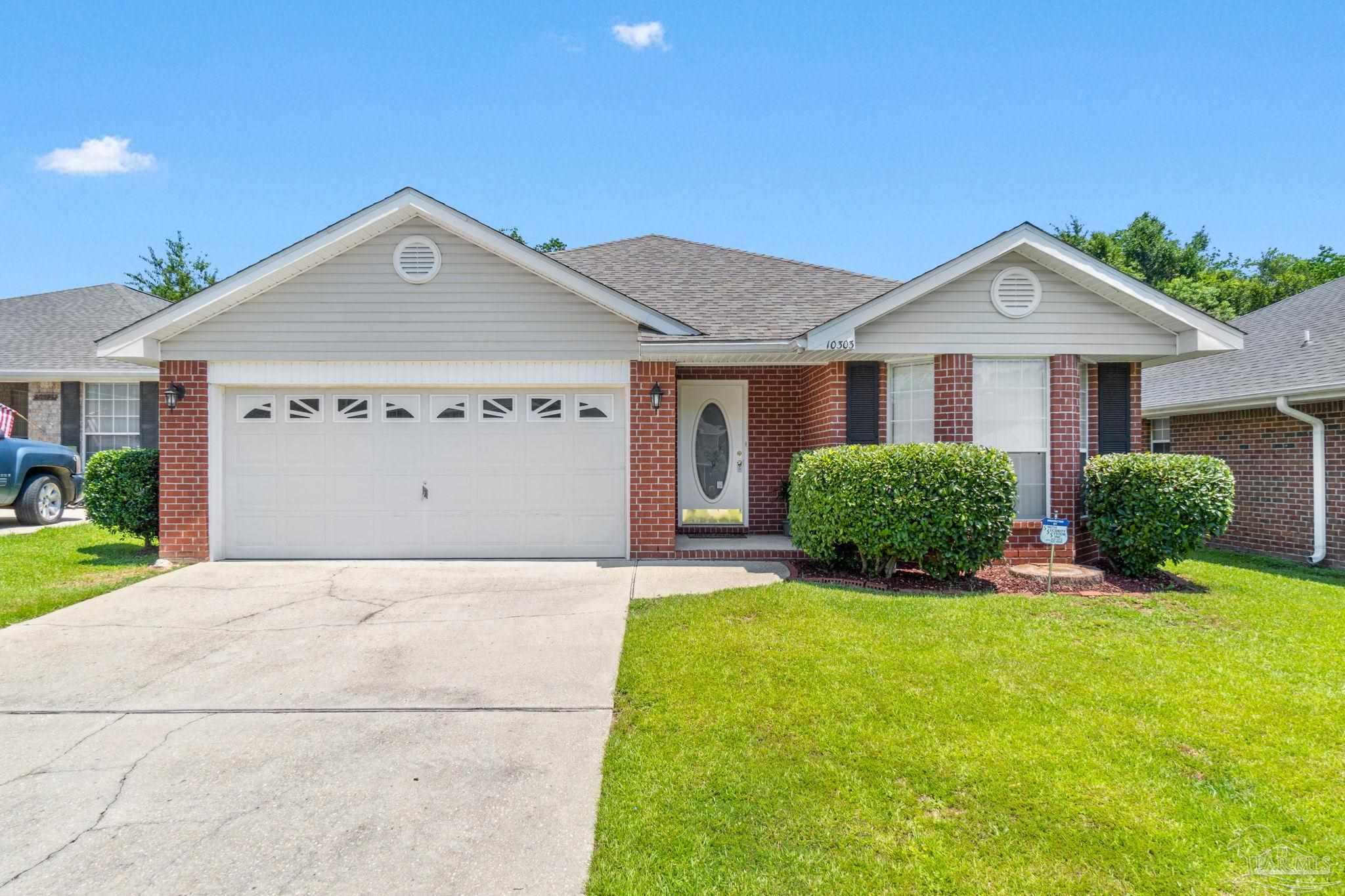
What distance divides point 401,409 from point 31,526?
8522mm

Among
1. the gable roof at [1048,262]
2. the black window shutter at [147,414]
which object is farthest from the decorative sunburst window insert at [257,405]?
the black window shutter at [147,414]

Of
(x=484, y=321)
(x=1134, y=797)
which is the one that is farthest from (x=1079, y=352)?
(x=484, y=321)

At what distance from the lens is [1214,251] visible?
38.2m

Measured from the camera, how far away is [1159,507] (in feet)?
23.3

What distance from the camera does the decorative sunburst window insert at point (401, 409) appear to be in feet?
27.3

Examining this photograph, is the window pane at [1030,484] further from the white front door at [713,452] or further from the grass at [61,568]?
the grass at [61,568]

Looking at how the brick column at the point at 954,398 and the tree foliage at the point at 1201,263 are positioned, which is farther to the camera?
the tree foliage at the point at 1201,263

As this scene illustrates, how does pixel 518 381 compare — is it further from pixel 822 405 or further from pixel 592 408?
pixel 822 405

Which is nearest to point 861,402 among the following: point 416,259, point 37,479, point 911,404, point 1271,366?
point 911,404

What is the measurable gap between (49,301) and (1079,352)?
75.1 feet

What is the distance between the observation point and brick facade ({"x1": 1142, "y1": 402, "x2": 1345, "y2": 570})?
894cm

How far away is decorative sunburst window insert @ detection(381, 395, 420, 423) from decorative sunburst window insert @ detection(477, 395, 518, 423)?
810mm

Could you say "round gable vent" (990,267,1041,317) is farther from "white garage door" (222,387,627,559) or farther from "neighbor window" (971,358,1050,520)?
"white garage door" (222,387,627,559)

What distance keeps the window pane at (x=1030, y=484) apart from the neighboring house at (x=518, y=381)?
0.03 m
